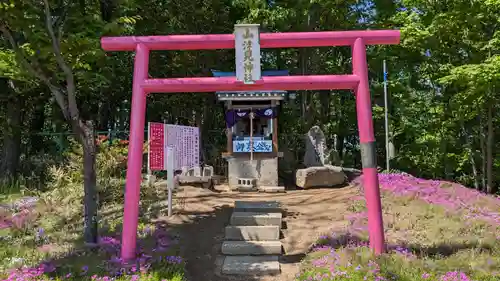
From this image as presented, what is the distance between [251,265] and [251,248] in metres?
0.59

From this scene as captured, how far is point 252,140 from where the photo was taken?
13.3m

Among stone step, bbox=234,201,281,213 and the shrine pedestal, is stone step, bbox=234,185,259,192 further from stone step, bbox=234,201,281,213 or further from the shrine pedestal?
stone step, bbox=234,201,281,213

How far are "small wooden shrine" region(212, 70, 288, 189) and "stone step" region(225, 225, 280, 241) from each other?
5.13 metres

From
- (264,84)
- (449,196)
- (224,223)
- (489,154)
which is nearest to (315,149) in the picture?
(449,196)

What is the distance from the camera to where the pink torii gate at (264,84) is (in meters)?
5.86

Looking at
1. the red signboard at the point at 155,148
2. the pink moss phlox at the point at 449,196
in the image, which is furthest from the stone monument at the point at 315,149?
the red signboard at the point at 155,148

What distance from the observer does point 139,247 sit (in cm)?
610

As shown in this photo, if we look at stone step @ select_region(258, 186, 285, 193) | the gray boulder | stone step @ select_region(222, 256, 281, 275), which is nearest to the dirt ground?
stone step @ select_region(222, 256, 281, 275)

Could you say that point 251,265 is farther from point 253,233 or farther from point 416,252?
point 416,252

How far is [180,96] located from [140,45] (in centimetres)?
1151

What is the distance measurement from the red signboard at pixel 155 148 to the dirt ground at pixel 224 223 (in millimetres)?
987

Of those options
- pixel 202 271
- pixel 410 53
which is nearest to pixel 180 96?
pixel 410 53

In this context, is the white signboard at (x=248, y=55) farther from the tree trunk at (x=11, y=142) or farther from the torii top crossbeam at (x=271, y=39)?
the tree trunk at (x=11, y=142)

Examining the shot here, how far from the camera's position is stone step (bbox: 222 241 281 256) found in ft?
21.8
